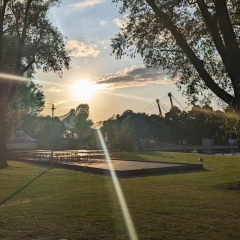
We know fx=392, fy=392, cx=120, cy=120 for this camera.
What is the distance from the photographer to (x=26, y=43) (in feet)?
79.7

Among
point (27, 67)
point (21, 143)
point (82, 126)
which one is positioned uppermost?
point (27, 67)

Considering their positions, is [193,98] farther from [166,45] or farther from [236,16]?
[236,16]

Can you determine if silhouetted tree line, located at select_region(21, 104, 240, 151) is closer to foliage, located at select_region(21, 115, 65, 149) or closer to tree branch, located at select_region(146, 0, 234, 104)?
foliage, located at select_region(21, 115, 65, 149)

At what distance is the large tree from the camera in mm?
23641

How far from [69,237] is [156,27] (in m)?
7.79

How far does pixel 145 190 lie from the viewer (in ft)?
39.8

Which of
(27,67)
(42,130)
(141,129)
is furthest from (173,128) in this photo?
(27,67)

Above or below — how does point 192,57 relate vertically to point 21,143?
above

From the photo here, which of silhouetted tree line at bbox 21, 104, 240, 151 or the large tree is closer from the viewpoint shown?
the large tree

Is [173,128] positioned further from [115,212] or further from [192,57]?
[115,212]

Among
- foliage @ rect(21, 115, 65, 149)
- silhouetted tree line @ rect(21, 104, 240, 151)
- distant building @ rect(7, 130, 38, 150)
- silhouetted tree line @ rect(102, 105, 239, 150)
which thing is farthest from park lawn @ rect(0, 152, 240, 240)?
foliage @ rect(21, 115, 65, 149)

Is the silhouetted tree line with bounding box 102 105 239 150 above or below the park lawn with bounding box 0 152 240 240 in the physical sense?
above

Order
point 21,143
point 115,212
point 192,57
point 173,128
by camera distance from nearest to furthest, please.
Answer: point 115,212 < point 192,57 < point 21,143 < point 173,128

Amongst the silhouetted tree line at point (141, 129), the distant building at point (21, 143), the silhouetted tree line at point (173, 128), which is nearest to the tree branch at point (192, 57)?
the silhouetted tree line at point (141, 129)
